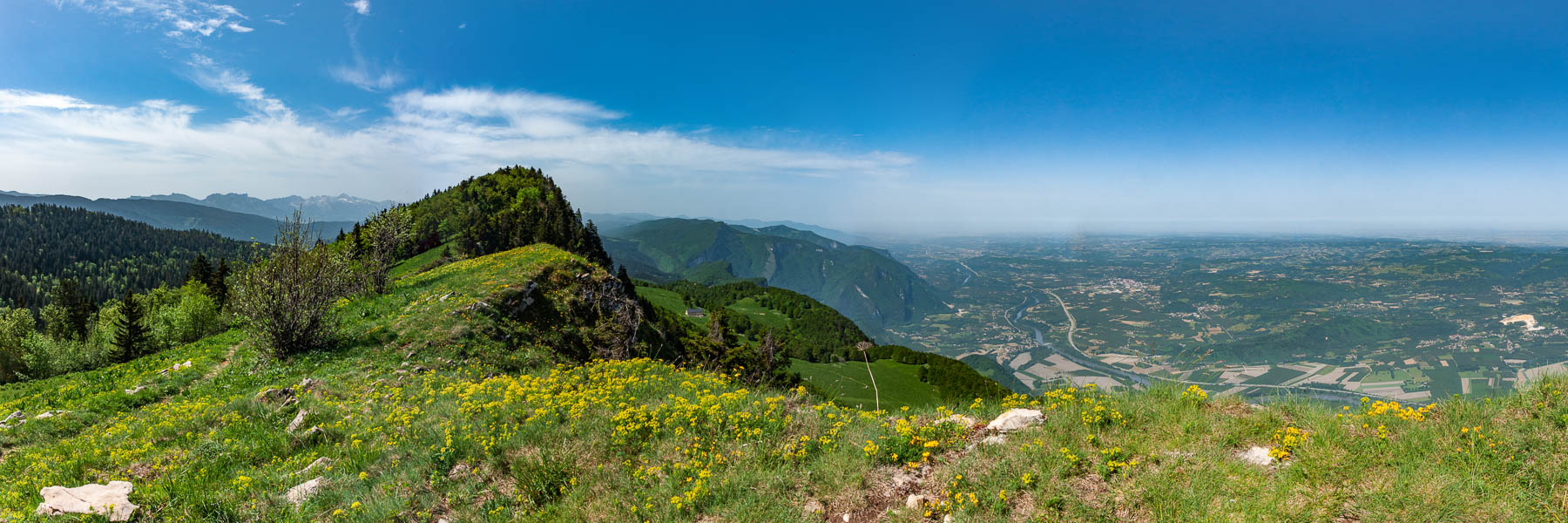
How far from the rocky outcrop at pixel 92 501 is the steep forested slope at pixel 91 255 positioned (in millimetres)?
204633

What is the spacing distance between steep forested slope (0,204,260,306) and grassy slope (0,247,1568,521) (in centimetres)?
20352

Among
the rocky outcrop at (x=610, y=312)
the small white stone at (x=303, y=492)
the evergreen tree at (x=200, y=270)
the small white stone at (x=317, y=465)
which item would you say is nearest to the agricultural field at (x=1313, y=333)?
the rocky outcrop at (x=610, y=312)

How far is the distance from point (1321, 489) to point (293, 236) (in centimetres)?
2300

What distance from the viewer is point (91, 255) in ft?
591

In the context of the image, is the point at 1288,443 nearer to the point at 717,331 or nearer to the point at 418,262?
the point at 717,331

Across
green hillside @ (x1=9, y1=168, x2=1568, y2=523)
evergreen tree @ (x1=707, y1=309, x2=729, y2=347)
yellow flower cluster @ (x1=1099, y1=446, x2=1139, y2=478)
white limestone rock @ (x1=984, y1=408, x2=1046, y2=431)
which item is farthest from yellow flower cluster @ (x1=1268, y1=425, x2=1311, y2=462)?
evergreen tree @ (x1=707, y1=309, x2=729, y2=347)

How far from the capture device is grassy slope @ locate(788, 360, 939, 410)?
57906 millimetres

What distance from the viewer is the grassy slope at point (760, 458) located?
199 inches

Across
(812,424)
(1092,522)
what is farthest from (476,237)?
(1092,522)

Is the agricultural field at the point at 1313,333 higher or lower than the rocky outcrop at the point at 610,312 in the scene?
lower

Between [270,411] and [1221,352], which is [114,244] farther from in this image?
[1221,352]

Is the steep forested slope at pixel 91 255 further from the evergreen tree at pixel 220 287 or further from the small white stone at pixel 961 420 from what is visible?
the small white stone at pixel 961 420

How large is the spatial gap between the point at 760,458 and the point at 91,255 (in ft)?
1012

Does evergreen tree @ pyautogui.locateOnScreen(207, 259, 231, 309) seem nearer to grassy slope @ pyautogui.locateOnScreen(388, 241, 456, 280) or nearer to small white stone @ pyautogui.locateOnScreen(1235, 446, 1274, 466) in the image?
grassy slope @ pyautogui.locateOnScreen(388, 241, 456, 280)
